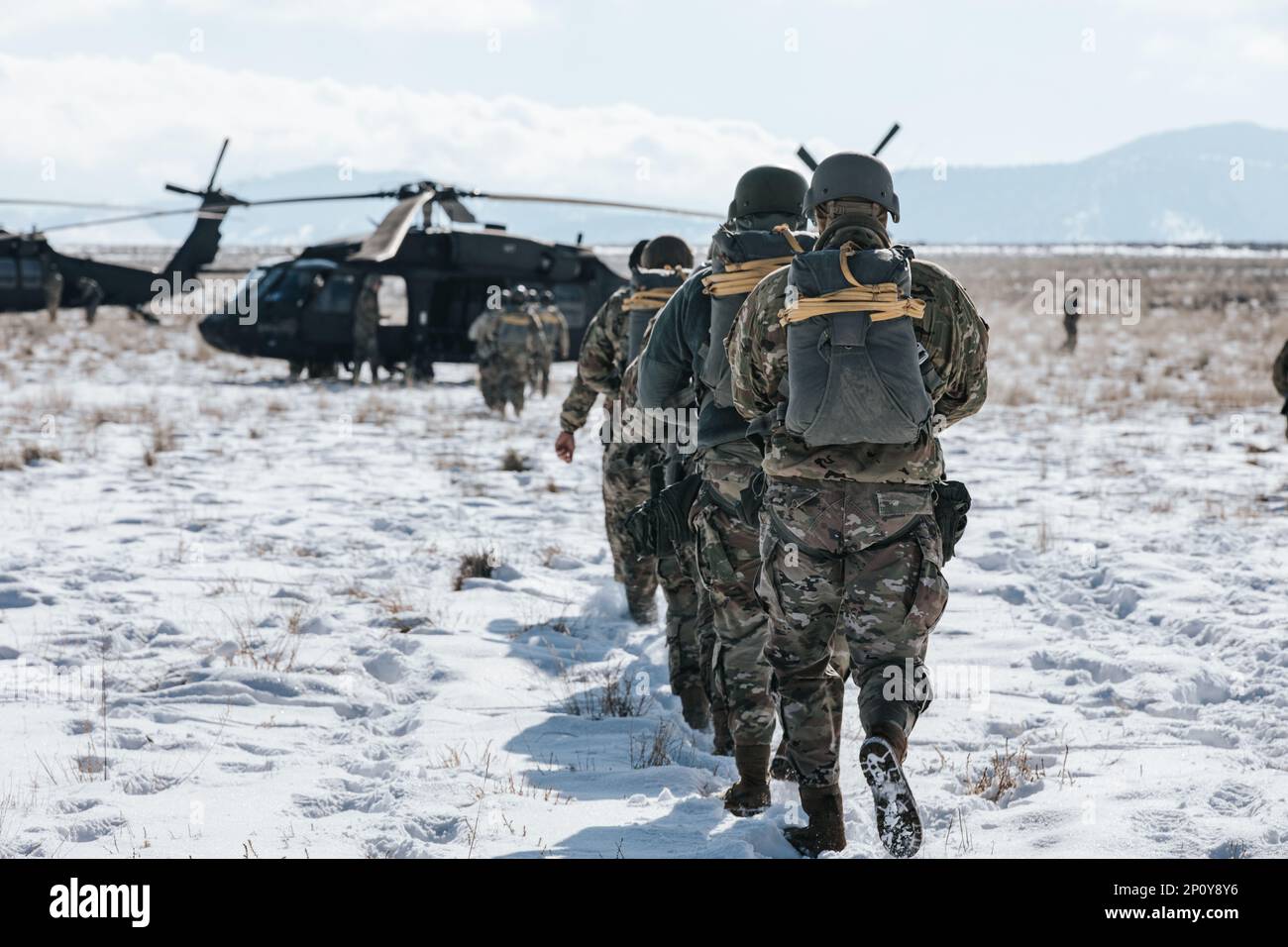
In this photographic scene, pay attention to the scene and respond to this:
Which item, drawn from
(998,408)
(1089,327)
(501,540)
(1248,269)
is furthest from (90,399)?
(1248,269)

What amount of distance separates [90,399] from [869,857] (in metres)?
16.2

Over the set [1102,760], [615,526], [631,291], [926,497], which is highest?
[631,291]

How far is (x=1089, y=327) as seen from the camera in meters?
34.5

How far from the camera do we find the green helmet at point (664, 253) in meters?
6.10

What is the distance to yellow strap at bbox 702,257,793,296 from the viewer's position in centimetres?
449

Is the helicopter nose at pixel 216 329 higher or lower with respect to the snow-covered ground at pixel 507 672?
higher

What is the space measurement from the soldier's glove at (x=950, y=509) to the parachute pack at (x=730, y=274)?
0.93 m

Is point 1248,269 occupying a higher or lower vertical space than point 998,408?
higher

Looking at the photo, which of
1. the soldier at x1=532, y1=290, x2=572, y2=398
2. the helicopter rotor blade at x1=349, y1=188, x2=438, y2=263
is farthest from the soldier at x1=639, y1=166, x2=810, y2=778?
the soldier at x1=532, y1=290, x2=572, y2=398

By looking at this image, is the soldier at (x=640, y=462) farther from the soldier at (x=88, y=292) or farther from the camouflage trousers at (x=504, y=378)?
the soldier at (x=88, y=292)

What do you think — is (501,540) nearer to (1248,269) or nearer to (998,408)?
(998,408)

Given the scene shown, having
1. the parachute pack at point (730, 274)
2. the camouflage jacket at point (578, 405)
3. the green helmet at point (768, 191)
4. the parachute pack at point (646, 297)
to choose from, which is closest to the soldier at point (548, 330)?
the camouflage jacket at point (578, 405)

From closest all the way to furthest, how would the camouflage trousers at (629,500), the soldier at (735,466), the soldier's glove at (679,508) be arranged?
1. the soldier at (735,466)
2. the soldier's glove at (679,508)
3. the camouflage trousers at (629,500)

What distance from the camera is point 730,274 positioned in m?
4.52
